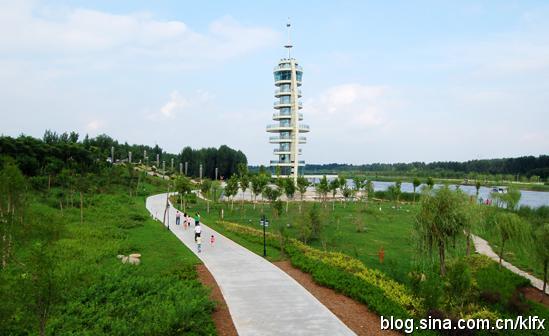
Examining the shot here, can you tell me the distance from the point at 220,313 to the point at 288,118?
6203 cm

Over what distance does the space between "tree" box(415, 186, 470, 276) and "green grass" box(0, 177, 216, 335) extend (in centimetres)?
945

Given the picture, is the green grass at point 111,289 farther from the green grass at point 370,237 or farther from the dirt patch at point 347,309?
the green grass at point 370,237

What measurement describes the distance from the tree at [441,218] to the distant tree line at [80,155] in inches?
1238

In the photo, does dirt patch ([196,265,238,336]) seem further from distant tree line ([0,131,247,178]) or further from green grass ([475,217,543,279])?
distant tree line ([0,131,247,178])

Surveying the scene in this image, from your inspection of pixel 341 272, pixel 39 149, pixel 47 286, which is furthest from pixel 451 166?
pixel 47 286

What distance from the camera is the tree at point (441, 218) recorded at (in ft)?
55.1

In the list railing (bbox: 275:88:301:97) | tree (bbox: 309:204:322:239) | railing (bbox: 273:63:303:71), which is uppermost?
railing (bbox: 273:63:303:71)

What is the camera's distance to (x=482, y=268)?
65.5ft

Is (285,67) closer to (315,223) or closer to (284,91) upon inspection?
(284,91)

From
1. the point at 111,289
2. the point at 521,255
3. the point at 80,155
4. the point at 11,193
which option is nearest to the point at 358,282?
the point at 111,289

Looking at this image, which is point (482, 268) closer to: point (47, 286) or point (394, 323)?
point (394, 323)

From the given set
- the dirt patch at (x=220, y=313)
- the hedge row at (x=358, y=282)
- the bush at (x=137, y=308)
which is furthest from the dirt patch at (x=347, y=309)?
the bush at (x=137, y=308)

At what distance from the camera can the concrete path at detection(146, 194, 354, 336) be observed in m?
10.9

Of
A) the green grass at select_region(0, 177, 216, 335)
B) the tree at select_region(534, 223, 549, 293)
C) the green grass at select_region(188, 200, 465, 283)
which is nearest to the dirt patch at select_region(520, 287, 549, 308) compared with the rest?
the tree at select_region(534, 223, 549, 293)
